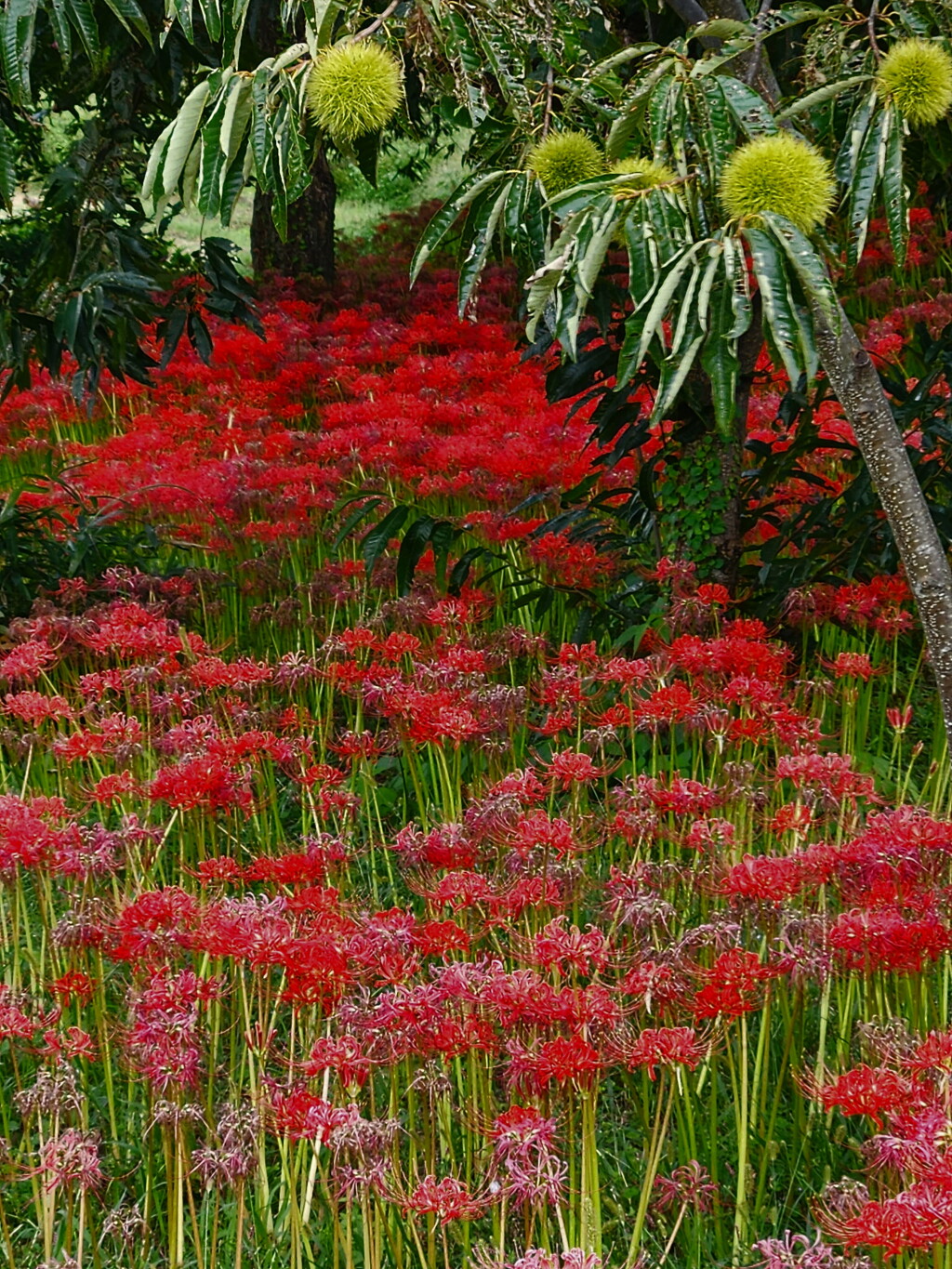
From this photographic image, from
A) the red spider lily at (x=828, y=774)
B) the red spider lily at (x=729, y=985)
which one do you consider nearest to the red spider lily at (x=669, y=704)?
the red spider lily at (x=828, y=774)

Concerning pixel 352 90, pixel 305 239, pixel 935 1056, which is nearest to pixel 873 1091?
pixel 935 1056

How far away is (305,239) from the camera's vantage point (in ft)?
33.6

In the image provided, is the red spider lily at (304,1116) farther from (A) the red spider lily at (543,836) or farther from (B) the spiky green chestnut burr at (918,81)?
(B) the spiky green chestnut burr at (918,81)

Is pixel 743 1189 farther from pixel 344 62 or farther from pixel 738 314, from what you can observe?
pixel 344 62

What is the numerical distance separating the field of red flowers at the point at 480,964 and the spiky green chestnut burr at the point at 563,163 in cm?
84

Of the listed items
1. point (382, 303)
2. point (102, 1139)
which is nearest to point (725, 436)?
point (102, 1139)

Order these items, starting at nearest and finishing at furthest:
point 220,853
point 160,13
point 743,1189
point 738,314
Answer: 1. point 738,314
2. point 743,1189
3. point 220,853
4. point 160,13

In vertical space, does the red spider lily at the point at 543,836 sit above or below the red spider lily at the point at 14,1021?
above

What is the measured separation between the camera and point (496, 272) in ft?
34.7

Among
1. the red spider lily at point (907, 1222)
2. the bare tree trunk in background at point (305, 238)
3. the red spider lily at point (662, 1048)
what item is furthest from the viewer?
the bare tree trunk in background at point (305, 238)

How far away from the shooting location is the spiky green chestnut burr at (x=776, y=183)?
5.18ft

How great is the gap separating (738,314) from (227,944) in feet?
3.12

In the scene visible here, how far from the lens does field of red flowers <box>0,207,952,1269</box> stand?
152cm

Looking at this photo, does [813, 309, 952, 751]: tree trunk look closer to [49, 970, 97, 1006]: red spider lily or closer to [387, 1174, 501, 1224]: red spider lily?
[387, 1174, 501, 1224]: red spider lily
